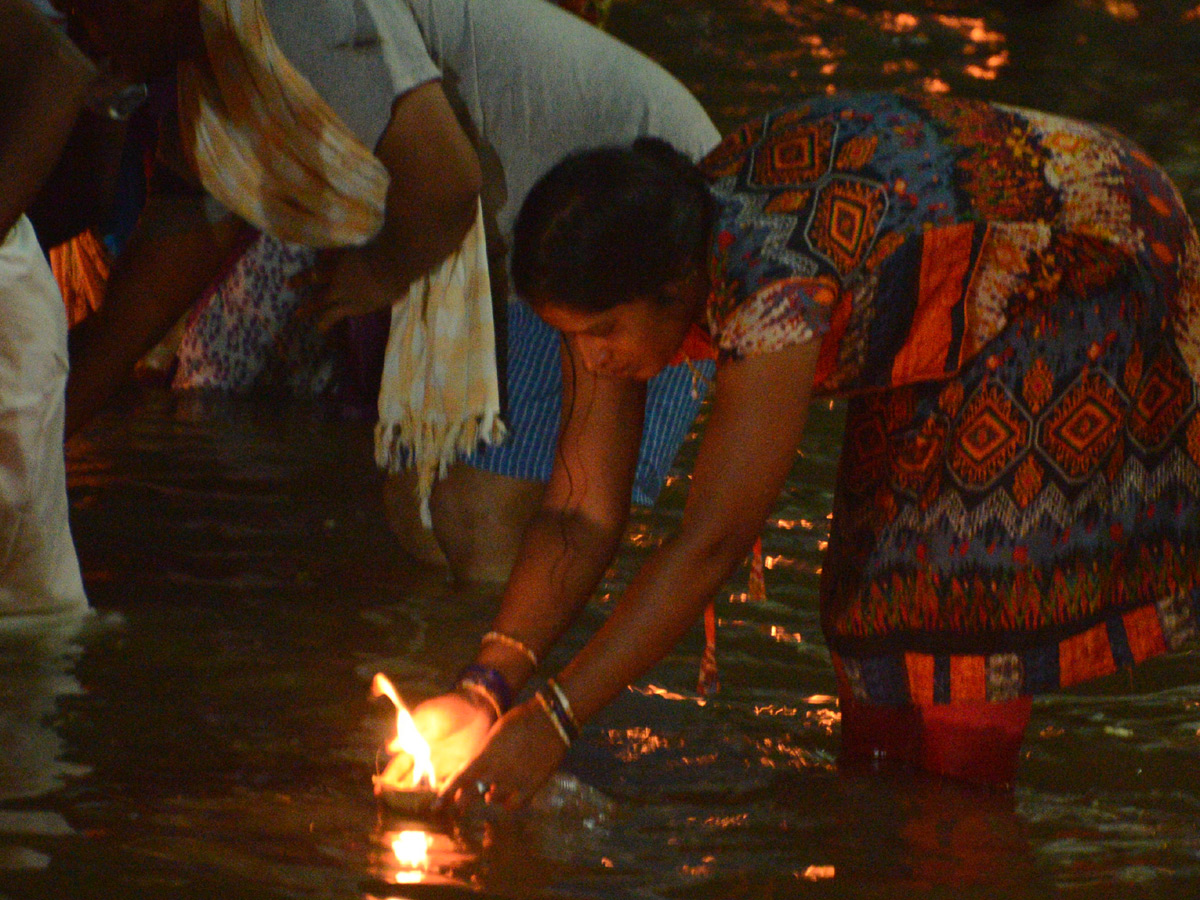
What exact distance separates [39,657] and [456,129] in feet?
4.56

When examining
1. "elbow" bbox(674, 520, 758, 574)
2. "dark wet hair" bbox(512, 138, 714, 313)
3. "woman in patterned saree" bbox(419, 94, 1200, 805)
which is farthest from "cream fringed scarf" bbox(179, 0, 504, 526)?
"elbow" bbox(674, 520, 758, 574)

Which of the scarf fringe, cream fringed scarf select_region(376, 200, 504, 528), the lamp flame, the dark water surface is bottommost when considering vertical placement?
the dark water surface

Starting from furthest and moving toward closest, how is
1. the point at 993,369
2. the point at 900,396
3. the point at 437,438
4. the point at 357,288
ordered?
the point at 437,438
the point at 357,288
the point at 900,396
the point at 993,369

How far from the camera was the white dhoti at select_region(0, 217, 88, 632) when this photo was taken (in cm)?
348

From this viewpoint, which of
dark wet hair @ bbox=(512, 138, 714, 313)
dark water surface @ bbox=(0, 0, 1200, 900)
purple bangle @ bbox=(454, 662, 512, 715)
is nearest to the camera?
dark wet hair @ bbox=(512, 138, 714, 313)

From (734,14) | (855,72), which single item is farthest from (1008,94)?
(734,14)

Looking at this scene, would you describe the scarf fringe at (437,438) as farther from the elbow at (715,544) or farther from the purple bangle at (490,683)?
the elbow at (715,544)

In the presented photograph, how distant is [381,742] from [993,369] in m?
1.33

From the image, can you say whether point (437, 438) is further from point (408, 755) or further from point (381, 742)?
point (408, 755)

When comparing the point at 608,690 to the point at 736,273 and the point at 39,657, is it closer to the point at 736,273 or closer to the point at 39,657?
the point at 736,273

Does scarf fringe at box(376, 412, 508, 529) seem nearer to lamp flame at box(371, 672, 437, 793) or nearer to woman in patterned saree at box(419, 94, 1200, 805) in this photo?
woman in patterned saree at box(419, 94, 1200, 805)

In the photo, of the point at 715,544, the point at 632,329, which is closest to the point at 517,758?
the point at 715,544

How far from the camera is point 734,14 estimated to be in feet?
60.4

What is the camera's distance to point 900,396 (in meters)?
2.82
